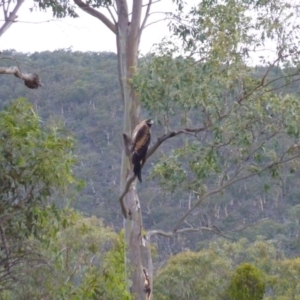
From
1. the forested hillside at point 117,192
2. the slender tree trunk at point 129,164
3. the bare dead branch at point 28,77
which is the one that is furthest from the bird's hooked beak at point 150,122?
the forested hillside at point 117,192

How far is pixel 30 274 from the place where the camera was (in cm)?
410

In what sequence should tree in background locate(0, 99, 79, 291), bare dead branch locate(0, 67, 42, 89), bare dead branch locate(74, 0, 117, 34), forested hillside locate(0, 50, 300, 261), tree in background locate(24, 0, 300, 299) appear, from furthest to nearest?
forested hillside locate(0, 50, 300, 261), bare dead branch locate(74, 0, 117, 34), tree in background locate(24, 0, 300, 299), bare dead branch locate(0, 67, 42, 89), tree in background locate(0, 99, 79, 291)

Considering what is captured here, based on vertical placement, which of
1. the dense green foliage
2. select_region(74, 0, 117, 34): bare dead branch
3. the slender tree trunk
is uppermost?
select_region(74, 0, 117, 34): bare dead branch

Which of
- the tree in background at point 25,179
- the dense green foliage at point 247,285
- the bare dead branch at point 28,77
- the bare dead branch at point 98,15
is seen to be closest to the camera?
the tree in background at point 25,179

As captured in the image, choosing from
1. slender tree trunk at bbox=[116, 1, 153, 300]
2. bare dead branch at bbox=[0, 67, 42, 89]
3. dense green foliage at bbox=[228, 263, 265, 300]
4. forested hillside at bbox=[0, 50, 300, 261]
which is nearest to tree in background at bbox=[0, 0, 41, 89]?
bare dead branch at bbox=[0, 67, 42, 89]

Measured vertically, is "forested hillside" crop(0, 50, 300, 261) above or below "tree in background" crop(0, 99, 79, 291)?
below

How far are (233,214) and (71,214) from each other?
43.8 ft

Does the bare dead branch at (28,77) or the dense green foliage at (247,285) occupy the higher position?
the bare dead branch at (28,77)

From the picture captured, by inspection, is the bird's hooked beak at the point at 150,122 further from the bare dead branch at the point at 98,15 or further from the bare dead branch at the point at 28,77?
the bare dead branch at the point at 98,15

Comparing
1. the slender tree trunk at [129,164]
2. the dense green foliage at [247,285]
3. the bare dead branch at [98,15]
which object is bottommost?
the dense green foliage at [247,285]

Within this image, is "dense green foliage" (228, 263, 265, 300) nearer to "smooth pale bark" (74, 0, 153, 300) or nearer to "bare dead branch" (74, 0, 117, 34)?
"smooth pale bark" (74, 0, 153, 300)

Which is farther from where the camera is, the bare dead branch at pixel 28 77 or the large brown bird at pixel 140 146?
the large brown bird at pixel 140 146

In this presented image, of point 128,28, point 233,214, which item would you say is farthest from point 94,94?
point 128,28

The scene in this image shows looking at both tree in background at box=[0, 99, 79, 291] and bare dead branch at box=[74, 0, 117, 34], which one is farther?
bare dead branch at box=[74, 0, 117, 34]
